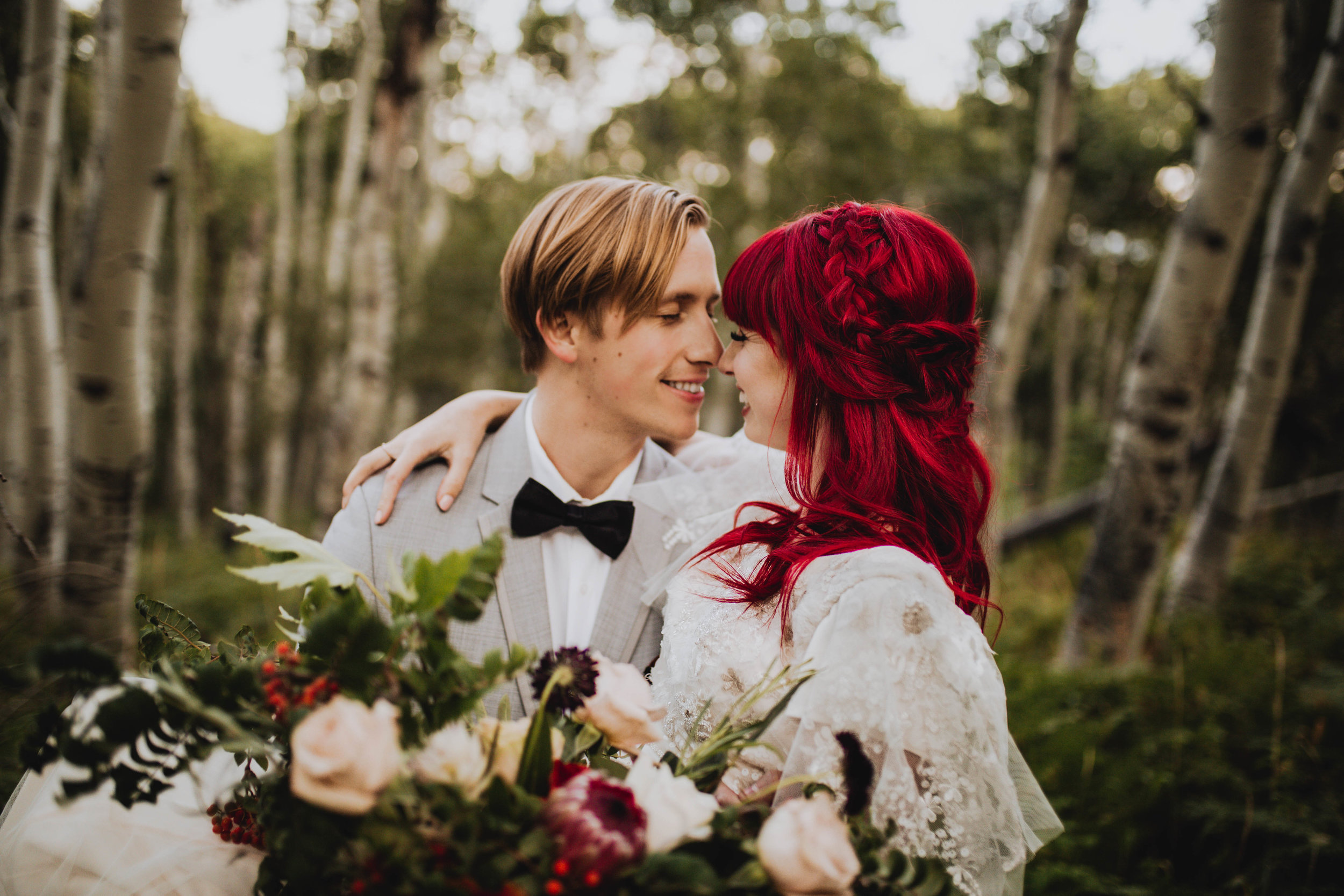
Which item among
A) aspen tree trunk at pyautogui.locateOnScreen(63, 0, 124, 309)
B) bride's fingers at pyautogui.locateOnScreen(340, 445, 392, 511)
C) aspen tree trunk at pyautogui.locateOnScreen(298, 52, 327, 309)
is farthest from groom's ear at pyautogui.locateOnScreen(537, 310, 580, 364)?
aspen tree trunk at pyautogui.locateOnScreen(298, 52, 327, 309)

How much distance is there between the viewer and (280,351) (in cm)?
1239

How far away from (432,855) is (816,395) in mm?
1288

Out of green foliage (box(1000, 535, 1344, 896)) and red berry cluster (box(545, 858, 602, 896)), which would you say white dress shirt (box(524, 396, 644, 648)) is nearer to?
red berry cluster (box(545, 858, 602, 896))

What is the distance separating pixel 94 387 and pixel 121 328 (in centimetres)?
27

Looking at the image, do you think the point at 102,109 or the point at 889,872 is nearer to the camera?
the point at 889,872

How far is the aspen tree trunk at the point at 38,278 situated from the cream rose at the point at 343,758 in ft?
13.4

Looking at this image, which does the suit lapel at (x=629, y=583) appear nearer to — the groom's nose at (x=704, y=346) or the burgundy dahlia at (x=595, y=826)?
the groom's nose at (x=704, y=346)

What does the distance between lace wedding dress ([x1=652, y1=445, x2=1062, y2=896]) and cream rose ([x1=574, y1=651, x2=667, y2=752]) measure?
0.71 feet

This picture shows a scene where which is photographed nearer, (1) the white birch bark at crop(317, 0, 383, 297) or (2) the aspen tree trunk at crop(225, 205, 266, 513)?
(1) the white birch bark at crop(317, 0, 383, 297)

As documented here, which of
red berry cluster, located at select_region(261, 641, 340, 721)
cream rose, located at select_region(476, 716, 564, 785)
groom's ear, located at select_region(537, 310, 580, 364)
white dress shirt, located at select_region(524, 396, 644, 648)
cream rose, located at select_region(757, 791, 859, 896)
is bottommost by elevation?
white dress shirt, located at select_region(524, 396, 644, 648)

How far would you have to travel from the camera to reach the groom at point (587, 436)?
2.15 meters

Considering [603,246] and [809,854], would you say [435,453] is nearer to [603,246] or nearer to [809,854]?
[603,246]

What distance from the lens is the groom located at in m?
2.15

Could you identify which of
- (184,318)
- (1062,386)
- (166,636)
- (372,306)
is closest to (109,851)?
(166,636)
